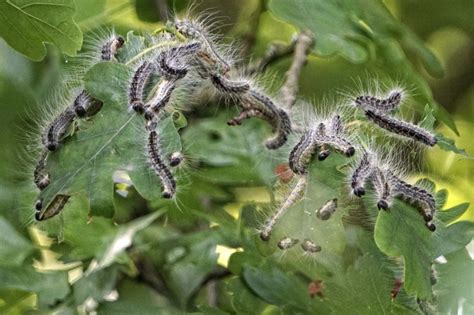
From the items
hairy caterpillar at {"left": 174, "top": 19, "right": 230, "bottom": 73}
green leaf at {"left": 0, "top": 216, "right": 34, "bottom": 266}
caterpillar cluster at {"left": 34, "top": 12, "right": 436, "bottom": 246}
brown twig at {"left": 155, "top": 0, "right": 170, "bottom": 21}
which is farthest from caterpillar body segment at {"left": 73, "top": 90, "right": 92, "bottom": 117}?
brown twig at {"left": 155, "top": 0, "right": 170, "bottom": 21}

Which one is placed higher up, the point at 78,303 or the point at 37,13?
the point at 37,13

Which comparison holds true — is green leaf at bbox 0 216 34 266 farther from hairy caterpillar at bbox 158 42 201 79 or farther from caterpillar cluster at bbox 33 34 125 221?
hairy caterpillar at bbox 158 42 201 79

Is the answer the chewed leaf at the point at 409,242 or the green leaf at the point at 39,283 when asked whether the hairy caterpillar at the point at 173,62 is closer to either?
the chewed leaf at the point at 409,242

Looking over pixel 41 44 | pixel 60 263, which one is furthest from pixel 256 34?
pixel 41 44

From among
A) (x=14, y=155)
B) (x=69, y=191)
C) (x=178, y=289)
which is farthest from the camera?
(x=14, y=155)

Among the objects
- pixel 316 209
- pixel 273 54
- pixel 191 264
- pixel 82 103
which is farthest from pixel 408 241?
pixel 273 54

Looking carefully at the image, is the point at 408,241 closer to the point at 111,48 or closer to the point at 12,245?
the point at 111,48

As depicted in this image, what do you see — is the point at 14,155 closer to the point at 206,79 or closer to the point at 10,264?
the point at 10,264
